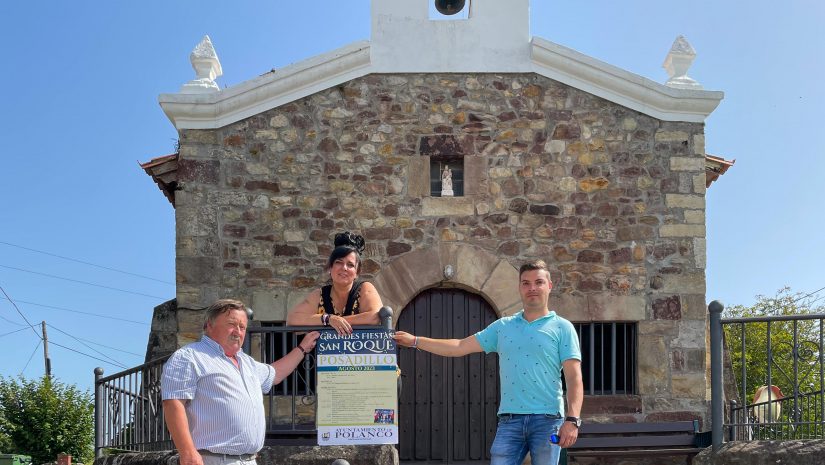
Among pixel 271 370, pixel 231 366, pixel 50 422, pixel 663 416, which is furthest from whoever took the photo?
pixel 50 422

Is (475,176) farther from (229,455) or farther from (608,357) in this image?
(229,455)

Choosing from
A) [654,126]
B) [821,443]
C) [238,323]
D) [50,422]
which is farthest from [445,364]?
[50,422]

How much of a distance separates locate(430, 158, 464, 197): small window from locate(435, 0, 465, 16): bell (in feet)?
5.45

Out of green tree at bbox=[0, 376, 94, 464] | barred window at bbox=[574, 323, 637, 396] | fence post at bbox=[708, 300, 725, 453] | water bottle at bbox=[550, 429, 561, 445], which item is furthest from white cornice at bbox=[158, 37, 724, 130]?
green tree at bbox=[0, 376, 94, 464]

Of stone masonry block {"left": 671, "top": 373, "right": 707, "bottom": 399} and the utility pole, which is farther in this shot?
the utility pole

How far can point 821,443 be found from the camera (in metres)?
6.73

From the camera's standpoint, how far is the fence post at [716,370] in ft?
23.5

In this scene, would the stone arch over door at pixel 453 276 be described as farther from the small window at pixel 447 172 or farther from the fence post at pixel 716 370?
the fence post at pixel 716 370

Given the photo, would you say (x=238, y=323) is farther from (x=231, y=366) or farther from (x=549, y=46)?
(x=549, y=46)

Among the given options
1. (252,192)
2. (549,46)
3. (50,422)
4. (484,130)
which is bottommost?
(50,422)

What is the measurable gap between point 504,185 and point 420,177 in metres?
0.88

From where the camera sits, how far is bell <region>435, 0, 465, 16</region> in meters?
10.9

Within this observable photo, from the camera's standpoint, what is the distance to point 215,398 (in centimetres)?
520

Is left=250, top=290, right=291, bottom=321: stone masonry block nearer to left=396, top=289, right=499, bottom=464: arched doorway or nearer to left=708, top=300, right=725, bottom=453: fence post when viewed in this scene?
left=396, top=289, right=499, bottom=464: arched doorway
